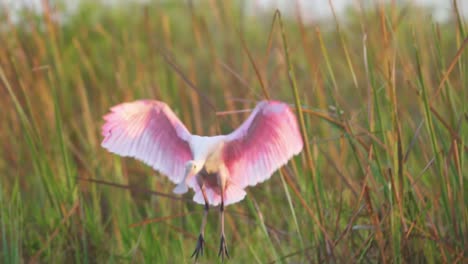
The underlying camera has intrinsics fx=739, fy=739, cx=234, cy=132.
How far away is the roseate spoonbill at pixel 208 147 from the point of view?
4.08 ft

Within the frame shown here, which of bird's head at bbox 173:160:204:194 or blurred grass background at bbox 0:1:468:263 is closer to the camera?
bird's head at bbox 173:160:204:194

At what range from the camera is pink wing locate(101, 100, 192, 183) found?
4.38ft

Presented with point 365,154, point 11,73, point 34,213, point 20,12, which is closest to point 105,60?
point 20,12

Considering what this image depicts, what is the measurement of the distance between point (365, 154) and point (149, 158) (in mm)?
671

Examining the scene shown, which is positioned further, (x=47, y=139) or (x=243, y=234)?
(x=47, y=139)

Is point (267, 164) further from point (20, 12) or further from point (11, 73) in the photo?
point (20, 12)

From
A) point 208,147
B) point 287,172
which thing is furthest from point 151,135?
point 287,172

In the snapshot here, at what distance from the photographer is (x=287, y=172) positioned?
2.05 m

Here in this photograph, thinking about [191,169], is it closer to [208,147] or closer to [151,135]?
[208,147]

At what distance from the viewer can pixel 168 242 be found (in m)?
2.44

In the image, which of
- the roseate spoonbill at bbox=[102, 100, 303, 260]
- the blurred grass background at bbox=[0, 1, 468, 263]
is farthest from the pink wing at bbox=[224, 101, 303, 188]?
the blurred grass background at bbox=[0, 1, 468, 263]

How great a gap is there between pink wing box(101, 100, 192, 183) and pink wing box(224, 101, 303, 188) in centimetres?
9

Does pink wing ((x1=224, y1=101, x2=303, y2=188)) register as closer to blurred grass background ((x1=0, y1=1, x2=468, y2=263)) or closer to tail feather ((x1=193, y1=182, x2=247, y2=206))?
tail feather ((x1=193, y1=182, x2=247, y2=206))

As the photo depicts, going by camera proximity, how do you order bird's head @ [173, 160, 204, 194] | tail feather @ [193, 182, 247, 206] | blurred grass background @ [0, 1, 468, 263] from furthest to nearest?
blurred grass background @ [0, 1, 468, 263], tail feather @ [193, 182, 247, 206], bird's head @ [173, 160, 204, 194]
